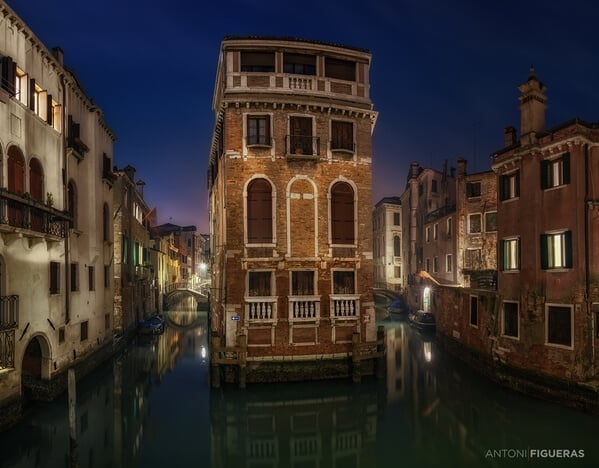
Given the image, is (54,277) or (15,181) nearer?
(15,181)

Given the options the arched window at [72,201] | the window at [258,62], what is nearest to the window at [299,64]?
the window at [258,62]

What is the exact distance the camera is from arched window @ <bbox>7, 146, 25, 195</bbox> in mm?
13320

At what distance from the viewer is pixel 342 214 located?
63.3 feet

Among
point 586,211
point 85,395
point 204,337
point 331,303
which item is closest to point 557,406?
point 586,211

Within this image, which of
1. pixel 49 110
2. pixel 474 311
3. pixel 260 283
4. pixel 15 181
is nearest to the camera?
pixel 15 181

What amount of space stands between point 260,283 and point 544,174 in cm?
1231

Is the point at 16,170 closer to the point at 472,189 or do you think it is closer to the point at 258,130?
the point at 258,130

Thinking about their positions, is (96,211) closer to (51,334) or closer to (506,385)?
(51,334)

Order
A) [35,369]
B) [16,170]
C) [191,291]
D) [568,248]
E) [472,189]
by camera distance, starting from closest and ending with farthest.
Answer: [16,170] → [568,248] → [35,369] → [472,189] → [191,291]

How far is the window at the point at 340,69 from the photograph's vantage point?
19.4 meters

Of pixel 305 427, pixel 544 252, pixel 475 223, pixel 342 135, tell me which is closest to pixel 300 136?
pixel 342 135

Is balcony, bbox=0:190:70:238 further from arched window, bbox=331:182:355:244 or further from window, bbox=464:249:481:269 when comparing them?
window, bbox=464:249:481:269

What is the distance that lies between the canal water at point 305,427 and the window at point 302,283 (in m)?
3.93

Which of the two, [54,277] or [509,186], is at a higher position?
[509,186]
